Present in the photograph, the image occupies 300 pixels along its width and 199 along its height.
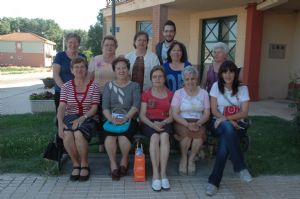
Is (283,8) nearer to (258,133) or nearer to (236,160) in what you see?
(258,133)

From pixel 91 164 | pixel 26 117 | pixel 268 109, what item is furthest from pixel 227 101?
pixel 268 109

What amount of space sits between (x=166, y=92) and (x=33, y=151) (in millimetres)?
2359

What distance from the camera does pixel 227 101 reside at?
192 inches

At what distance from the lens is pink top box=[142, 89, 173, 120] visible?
499 centimetres

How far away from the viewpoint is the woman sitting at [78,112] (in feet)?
15.7

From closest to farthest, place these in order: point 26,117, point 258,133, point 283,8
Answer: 1. point 258,133
2. point 26,117
3. point 283,8

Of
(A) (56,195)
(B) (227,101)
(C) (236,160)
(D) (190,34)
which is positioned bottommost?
(A) (56,195)

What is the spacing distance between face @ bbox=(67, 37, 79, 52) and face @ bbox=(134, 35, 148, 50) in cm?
88

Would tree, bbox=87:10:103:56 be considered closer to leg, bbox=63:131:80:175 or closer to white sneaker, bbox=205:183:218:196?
leg, bbox=63:131:80:175

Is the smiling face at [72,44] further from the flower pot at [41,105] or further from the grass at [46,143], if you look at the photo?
the flower pot at [41,105]

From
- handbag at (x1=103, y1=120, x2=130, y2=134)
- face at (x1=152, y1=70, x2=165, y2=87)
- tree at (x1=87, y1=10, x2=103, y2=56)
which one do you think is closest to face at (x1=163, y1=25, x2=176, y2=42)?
face at (x1=152, y1=70, x2=165, y2=87)

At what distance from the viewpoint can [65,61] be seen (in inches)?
216

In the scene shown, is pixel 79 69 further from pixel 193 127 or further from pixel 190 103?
pixel 193 127

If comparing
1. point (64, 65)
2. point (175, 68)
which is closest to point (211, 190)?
point (175, 68)
